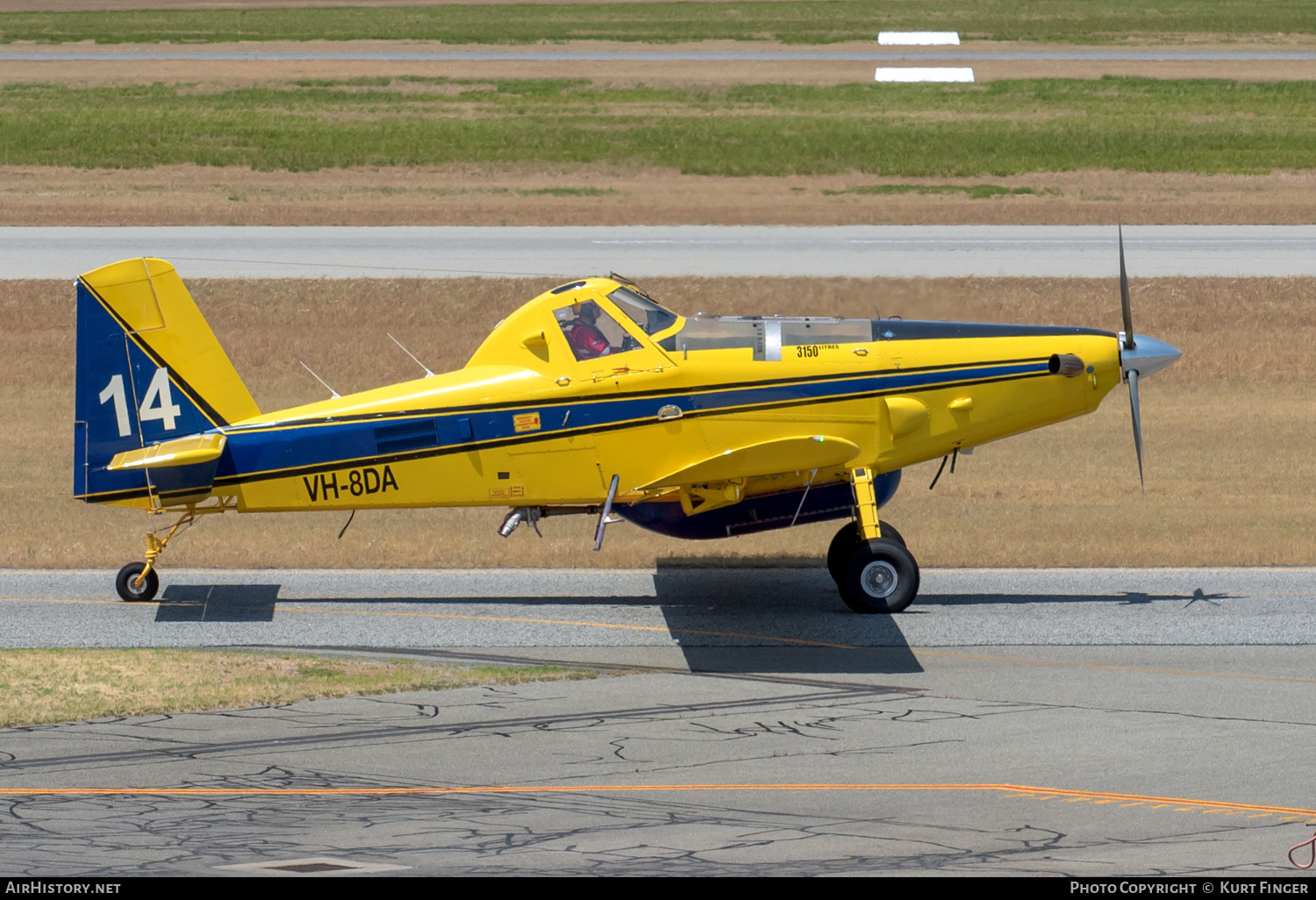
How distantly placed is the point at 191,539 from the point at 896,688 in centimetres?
891

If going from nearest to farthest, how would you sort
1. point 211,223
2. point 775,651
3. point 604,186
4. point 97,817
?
point 97,817, point 775,651, point 211,223, point 604,186

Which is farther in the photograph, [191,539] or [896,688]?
[191,539]

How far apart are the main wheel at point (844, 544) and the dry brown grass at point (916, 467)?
6.37ft

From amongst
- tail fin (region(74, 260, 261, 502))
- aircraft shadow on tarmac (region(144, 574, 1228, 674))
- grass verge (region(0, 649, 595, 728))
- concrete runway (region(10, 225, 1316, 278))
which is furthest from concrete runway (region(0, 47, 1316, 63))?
grass verge (region(0, 649, 595, 728))

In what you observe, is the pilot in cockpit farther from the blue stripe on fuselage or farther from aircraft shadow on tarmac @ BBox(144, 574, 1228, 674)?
aircraft shadow on tarmac @ BBox(144, 574, 1228, 674)

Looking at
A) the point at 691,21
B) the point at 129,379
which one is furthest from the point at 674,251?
the point at 691,21

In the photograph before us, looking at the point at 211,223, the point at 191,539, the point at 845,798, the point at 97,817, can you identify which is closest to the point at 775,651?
the point at 845,798

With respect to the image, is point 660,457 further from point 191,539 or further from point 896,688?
point 191,539

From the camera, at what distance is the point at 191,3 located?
3351 inches

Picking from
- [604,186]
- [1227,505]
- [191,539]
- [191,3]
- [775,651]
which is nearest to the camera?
[775,651]

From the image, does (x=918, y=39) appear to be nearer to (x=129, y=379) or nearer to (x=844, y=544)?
(x=844, y=544)

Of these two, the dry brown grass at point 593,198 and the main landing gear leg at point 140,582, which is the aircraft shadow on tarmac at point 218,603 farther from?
the dry brown grass at point 593,198

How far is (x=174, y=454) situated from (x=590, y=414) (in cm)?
355

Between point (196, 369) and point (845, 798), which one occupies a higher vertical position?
point (196, 369)
